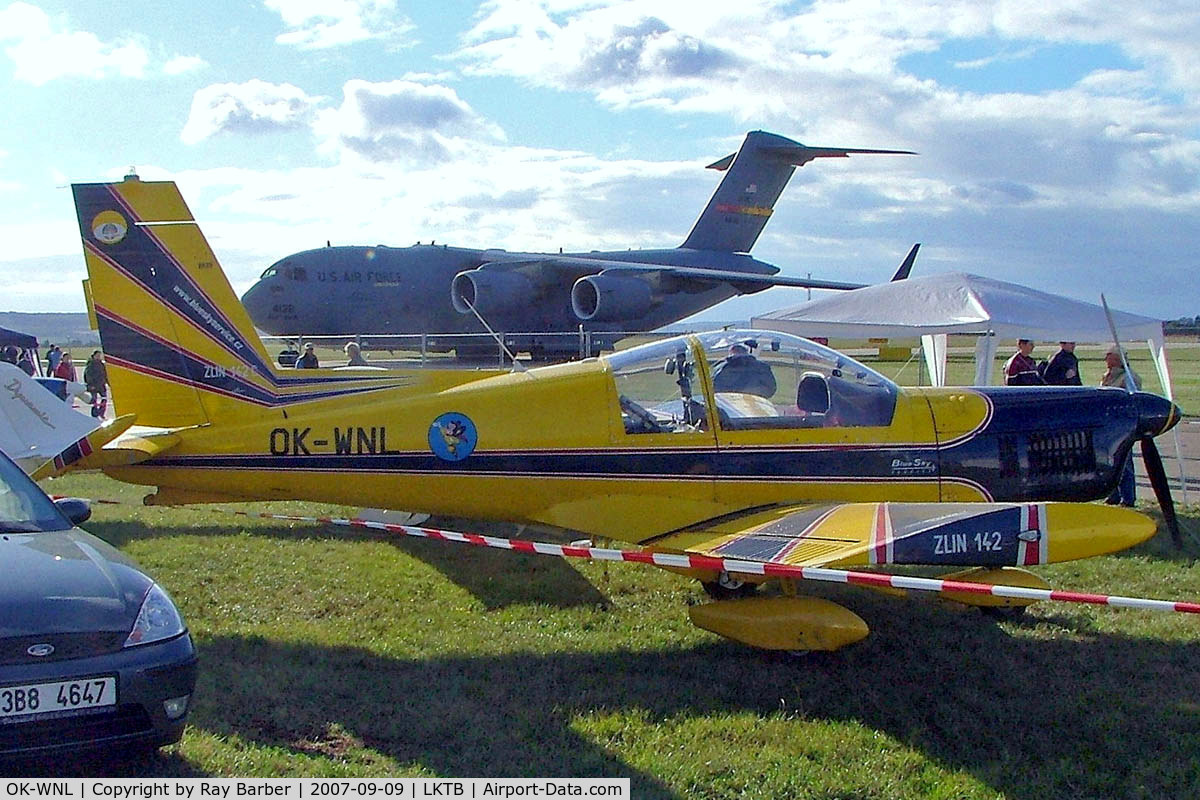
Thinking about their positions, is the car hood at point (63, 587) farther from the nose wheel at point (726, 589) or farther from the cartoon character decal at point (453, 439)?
the nose wheel at point (726, 589)

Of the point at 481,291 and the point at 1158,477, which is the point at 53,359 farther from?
the point at 1158,477

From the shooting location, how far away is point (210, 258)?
276 inches

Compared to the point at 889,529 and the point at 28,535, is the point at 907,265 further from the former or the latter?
the point at 28,535

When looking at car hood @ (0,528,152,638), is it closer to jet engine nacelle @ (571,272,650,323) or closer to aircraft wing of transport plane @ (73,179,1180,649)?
aircraft wing of transport plane @ (73,179,1180,649)

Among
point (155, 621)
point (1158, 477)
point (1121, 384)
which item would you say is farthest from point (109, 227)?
point (1121, 384)

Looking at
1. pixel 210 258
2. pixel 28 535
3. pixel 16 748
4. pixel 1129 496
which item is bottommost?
pixel 1129 496

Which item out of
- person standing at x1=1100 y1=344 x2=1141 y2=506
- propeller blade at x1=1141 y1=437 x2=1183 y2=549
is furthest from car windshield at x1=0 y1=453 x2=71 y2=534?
person standing at x1=1100 y1=344 x2=1141 y2=506

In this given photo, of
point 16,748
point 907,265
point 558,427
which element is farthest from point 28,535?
→ point 907,265

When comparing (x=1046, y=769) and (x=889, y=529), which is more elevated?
(x=889, y=529)

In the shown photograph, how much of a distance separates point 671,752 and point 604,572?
10.1 feet

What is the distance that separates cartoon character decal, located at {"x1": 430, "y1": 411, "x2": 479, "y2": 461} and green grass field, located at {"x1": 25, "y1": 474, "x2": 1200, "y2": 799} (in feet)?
3.26

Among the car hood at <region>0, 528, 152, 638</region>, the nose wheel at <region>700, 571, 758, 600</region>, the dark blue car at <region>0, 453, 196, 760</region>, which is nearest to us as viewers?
the dark blue car at <region>0, 453, 196, 760</region>

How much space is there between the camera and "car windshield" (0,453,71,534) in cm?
434

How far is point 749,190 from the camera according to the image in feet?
101
